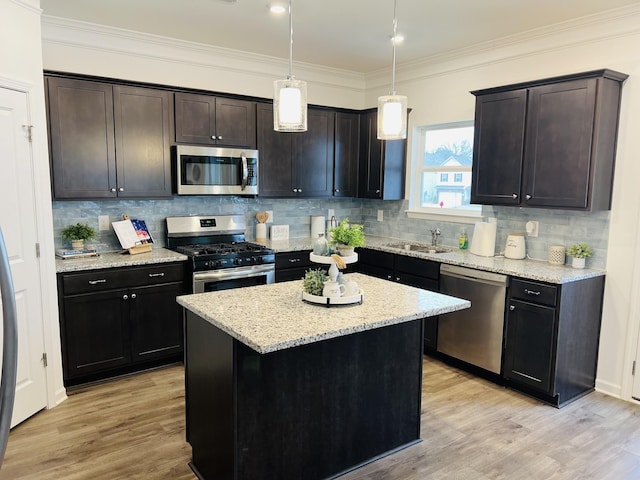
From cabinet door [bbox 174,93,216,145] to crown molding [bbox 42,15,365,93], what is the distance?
47cm

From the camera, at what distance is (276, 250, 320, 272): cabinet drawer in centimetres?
453

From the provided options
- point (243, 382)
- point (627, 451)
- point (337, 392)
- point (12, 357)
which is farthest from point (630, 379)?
point (12, 357)

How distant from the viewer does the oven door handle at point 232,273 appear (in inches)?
153

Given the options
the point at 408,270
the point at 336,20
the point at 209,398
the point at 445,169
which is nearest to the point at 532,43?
the point at 445,169

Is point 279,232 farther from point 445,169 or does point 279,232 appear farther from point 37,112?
point 37,112

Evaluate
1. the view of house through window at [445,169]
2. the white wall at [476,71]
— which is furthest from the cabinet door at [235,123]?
the view of house through window at [445,169]

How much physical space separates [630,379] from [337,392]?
2399 millimetres

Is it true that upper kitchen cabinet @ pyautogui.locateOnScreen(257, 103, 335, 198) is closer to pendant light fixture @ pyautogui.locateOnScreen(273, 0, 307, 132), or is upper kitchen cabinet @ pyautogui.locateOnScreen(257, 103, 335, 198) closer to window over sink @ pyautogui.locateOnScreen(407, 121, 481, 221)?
window over sink @ pyautogui.locateOnScreen(407, 121, 481, 221)

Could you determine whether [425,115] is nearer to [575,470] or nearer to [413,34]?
[413,34]

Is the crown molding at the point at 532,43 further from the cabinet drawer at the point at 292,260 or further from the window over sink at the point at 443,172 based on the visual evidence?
the cabinet drawer at the point at 292,260

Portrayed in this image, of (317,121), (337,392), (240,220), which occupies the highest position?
(317,121)

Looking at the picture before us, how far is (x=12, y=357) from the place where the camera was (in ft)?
2.39

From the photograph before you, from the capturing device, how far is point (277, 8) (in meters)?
3.37

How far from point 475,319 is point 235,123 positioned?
9.07 ft
